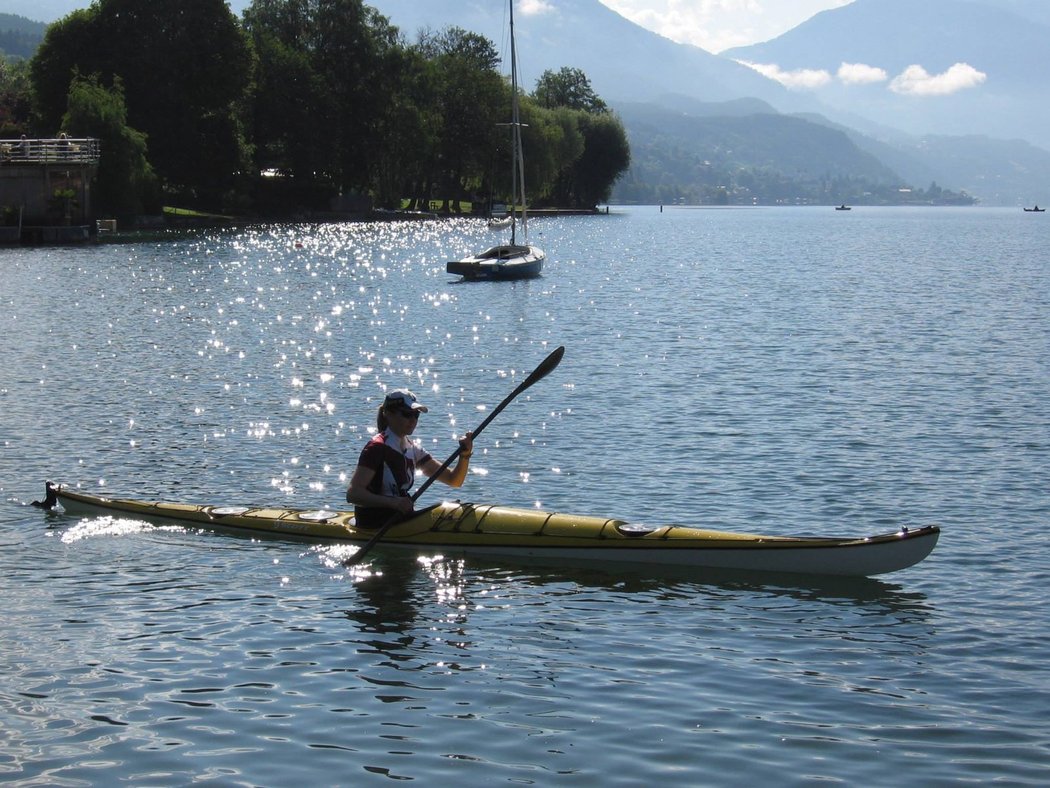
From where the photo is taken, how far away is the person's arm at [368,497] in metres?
15.4

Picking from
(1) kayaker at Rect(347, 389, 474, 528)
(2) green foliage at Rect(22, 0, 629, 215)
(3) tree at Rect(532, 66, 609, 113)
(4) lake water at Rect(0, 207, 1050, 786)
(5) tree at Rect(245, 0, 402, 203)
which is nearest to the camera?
(4) lake water at Rect(0, 207, 1050, 786)

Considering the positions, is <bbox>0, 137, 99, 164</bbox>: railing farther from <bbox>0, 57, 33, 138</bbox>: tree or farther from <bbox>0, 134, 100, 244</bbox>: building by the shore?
<bbox>0, 57, 33, 138</bbox>: tree

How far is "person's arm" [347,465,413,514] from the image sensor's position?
15.4 metres

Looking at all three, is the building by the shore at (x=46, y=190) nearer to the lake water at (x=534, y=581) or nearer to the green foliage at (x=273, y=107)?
the green foliage at (x=273, y=107)

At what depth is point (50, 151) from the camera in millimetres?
83812

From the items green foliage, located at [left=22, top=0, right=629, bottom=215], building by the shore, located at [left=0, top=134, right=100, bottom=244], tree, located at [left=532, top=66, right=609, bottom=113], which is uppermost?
tree, located at [left=532, top=66, right=609, bottom=113]

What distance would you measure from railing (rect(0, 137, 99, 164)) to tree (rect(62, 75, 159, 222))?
169 cm

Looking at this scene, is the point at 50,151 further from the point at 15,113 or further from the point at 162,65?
the point at 15,113

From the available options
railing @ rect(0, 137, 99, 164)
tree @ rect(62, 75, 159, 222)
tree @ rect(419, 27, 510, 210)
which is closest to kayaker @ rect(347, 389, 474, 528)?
railing @ rect(0, 137, 99, 164)

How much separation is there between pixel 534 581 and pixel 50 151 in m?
77.8

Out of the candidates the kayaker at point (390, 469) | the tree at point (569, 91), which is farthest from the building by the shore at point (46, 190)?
the tree at point (569, 91)

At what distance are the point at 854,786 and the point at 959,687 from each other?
2.59 m

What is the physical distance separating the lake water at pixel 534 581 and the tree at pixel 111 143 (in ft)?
162

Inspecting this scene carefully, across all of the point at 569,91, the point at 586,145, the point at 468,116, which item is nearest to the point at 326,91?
the point at 468,116
